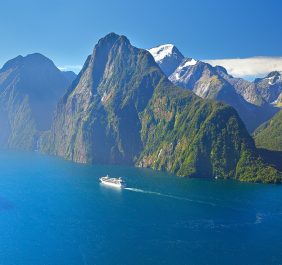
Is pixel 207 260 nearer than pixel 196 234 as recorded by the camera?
Yes

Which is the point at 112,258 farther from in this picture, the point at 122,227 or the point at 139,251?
the point at 122,227

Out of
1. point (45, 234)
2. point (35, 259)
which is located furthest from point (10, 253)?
point (45, 234)

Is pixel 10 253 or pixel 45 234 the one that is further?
pixel 45 234

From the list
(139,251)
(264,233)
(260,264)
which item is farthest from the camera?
(264,233)

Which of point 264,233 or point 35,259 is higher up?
point 264,233

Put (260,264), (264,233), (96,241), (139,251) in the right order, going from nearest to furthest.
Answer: (260,264) → (139,251) → (96,241) → (264,233)

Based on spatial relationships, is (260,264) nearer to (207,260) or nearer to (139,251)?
(207,260)

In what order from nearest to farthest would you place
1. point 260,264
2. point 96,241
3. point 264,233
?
point 260,264
point 96,241
point 264,233

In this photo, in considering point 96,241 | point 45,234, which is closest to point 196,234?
point 96,241

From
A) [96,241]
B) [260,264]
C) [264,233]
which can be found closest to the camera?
[260,264]
